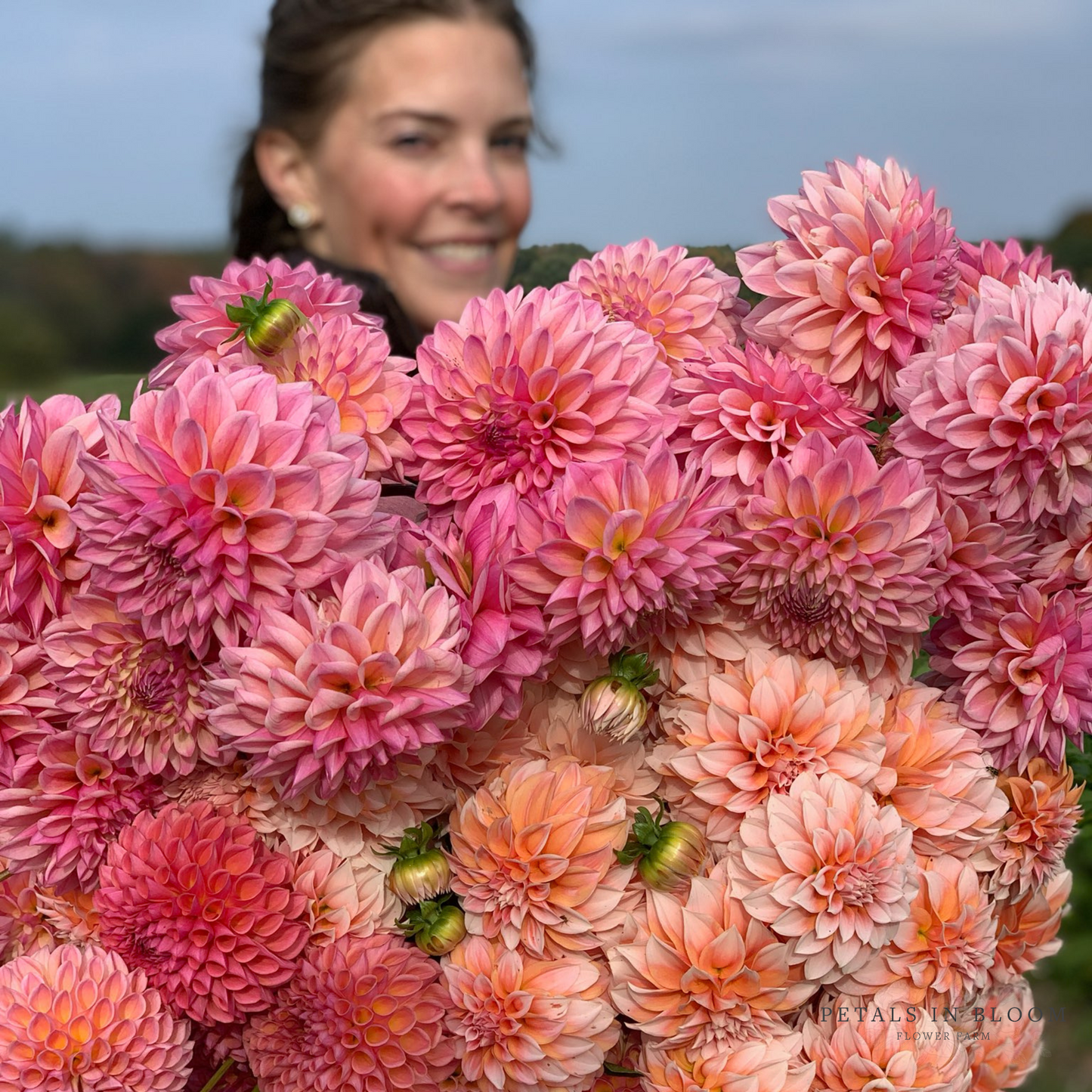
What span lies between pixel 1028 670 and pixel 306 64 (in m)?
1.13

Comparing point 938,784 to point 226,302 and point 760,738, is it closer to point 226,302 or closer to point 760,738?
point 760,738

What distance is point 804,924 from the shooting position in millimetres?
411

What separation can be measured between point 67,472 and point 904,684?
327mm

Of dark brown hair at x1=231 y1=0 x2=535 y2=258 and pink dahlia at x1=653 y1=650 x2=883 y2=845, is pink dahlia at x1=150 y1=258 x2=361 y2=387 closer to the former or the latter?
pink dahlia at x1=653 y1=650 x2=883 y2=845

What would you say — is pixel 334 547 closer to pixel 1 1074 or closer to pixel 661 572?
pixel 661 572

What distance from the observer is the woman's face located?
4.07 ft

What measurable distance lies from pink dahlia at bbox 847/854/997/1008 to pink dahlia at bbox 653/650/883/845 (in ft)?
0.17

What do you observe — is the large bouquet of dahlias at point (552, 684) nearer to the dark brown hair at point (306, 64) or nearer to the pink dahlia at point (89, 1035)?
the pink dahlia at point (89, 1035)

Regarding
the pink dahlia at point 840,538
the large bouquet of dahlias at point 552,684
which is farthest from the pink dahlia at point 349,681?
the pink dahlia at point 840,538

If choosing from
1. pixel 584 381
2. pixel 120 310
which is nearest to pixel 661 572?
pixel 584 381

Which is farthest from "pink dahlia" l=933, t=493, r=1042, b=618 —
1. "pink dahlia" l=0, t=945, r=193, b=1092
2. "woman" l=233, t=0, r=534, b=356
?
"woman" l=233, t=0, r=534, b=356

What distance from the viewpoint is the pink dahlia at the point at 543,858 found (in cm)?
42

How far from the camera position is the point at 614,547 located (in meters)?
0.39

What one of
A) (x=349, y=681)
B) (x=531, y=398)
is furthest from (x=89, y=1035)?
(x=531, y=398)
